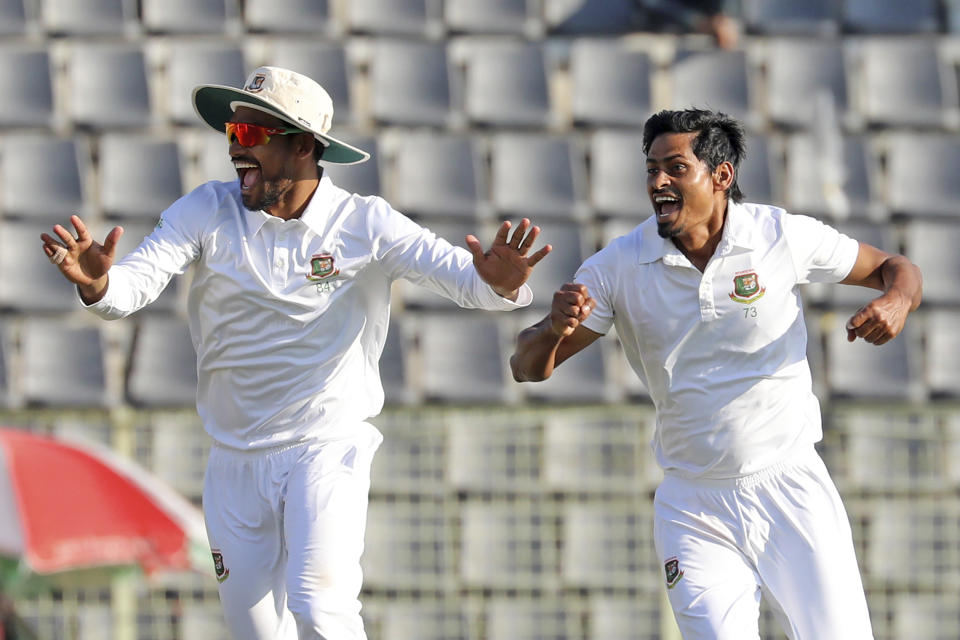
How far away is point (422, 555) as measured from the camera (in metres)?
7.37

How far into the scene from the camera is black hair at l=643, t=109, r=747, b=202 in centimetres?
387

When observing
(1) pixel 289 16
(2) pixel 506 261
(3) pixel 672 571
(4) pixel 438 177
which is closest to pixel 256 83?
(2) pixel 506 261

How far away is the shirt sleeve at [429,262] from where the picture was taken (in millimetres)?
3734

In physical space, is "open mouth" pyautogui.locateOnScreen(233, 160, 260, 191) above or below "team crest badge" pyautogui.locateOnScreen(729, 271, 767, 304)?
above

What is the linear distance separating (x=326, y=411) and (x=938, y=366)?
524 cm

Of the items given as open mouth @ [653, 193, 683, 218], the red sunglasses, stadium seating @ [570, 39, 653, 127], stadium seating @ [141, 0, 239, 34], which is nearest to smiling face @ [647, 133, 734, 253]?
open mouth @ [653, 193, 683, 218]

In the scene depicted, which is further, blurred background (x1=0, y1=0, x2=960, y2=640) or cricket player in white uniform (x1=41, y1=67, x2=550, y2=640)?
blurred background (x1=0, y1=0, x2=960, y2=640)

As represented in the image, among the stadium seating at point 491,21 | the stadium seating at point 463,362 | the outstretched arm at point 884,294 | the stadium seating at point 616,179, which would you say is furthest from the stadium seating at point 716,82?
the outstretched arm at point 884,294

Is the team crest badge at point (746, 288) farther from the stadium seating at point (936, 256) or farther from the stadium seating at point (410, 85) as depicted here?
the stadium seating at point (410, 85)

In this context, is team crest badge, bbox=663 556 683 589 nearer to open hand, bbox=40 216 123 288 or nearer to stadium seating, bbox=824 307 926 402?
open hand, bbox=40 216 123 288

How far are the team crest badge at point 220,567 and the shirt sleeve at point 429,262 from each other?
94 centimetres

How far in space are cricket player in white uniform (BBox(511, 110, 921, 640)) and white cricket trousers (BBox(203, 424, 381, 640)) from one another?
63 centimetres

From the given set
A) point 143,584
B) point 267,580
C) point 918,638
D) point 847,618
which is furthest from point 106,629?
point 847,618

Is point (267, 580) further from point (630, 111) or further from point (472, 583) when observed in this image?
point (630, 111)
